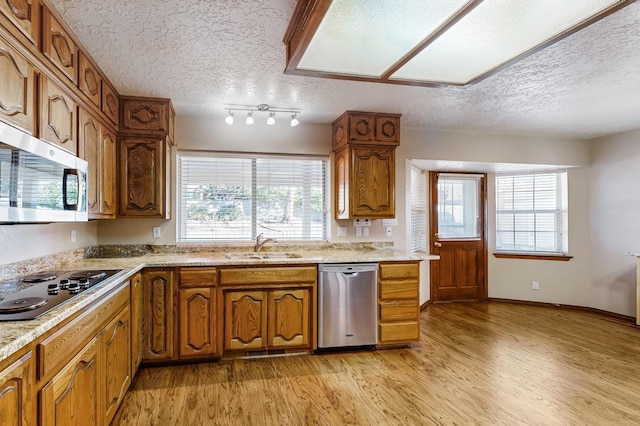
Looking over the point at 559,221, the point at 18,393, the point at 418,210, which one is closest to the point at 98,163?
the point at 18,393

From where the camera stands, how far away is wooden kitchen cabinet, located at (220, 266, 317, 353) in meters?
3.21

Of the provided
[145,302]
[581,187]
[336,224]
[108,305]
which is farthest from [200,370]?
[581,187]

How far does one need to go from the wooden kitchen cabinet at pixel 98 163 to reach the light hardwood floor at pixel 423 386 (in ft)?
4.58

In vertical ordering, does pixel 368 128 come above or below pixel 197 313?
above

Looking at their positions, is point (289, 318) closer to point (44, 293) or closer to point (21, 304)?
point (44, 293)

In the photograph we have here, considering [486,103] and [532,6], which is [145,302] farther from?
[486,103]

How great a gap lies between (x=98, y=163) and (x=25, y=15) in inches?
51.0

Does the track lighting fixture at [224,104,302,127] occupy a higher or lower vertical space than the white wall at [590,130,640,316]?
higher

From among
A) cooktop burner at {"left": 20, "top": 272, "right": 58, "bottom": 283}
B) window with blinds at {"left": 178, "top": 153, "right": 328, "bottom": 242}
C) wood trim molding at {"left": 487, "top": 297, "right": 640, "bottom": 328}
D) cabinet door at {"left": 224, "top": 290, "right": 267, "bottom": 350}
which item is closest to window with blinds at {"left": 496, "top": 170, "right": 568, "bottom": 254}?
wood trim molding at {"left": 487, "top": 297, "right": 640, "bottom": 328}

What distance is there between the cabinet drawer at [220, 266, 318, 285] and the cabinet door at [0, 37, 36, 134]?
72.3 inches

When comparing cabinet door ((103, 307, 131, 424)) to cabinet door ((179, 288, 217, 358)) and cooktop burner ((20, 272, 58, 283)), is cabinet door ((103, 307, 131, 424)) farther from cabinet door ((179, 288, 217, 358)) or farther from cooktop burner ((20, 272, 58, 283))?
cabinet door ((179, 288, 217, 358))

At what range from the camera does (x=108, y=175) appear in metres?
3.04

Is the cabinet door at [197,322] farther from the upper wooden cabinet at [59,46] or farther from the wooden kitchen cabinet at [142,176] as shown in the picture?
the upper wooden cabinet at [59,46]

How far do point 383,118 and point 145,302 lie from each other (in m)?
2.87
